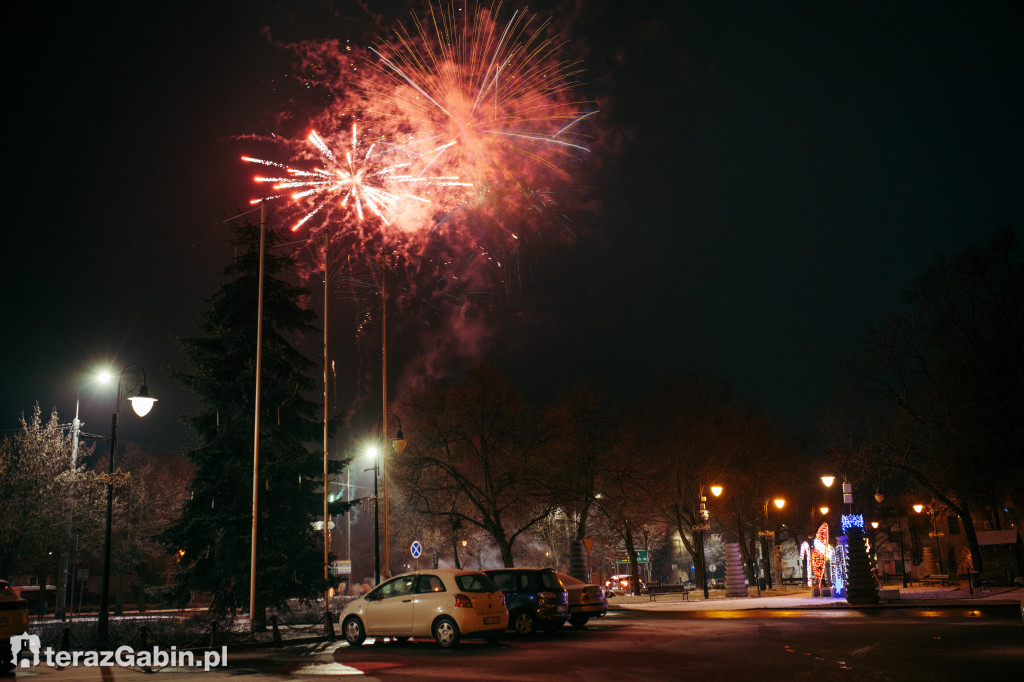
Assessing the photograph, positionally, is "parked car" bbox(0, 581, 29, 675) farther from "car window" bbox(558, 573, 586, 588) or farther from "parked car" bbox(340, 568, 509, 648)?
"car window" bbox(558, 573, 586, 588)

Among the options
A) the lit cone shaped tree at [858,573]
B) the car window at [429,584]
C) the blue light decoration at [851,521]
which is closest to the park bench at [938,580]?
the lit cone shaped tree at [858,573]

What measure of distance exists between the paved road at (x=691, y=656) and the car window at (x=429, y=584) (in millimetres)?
1268

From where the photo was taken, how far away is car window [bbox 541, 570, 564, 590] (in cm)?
2123

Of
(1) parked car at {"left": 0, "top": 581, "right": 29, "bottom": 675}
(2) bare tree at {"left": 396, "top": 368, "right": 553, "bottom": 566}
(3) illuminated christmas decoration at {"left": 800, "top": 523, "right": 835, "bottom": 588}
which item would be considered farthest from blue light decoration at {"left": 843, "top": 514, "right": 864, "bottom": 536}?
(1) parked car at {"left": 0, "top": 581, "right": 29, "bottom": 675}

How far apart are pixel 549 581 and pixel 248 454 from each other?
11067mm

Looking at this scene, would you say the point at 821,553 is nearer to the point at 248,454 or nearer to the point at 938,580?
the point at 938,580

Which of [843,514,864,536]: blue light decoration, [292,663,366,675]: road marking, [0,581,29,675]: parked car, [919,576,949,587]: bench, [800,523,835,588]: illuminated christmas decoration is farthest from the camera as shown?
[919,576,949,587]: bench

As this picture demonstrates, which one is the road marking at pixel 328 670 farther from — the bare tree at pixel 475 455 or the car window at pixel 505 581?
the bare tree at pixel 475 455

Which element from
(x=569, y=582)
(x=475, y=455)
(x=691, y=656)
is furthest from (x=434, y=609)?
(x=475, y=455)

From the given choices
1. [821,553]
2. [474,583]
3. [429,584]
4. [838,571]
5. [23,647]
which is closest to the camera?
[23,647]

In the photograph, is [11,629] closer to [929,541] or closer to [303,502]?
[303,502]

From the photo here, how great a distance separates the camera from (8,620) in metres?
13.1

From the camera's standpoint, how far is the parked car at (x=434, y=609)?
1738 cm

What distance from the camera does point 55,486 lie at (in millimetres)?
40250
